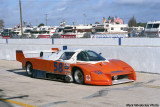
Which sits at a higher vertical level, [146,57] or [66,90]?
[146,57]

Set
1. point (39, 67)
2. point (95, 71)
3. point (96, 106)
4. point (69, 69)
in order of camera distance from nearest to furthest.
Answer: point (96, 106), point (95, 71), point (69, 69), point (39, 67)

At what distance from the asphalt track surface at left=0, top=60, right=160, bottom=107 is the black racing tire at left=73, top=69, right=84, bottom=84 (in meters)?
0.25

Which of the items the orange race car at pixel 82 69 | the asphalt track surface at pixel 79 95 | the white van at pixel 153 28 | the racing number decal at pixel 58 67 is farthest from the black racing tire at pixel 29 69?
the white van at pixel 153 28

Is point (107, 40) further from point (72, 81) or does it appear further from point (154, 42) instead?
point (72, 81)

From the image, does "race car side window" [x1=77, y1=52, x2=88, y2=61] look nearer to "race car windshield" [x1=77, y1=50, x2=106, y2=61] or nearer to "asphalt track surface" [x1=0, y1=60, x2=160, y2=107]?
"race car windshield" [x1=77, y1=50, x2=106, y2=61]

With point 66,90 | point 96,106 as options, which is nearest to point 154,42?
point 66,90

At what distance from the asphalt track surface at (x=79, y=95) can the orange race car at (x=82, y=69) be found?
28cm

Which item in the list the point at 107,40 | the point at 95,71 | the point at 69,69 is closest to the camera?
the point at 95,71

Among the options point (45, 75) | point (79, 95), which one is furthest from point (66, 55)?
point (79, 95)

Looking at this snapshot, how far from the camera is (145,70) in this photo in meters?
12.1

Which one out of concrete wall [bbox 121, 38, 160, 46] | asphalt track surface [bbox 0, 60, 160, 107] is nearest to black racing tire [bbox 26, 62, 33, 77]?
asphalt track surface [bbox 0, 60, 160, 107]

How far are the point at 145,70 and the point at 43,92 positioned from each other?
5.72 meters

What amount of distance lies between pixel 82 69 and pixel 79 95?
5.73 ft

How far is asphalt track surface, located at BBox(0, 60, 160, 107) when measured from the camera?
21.7ft
